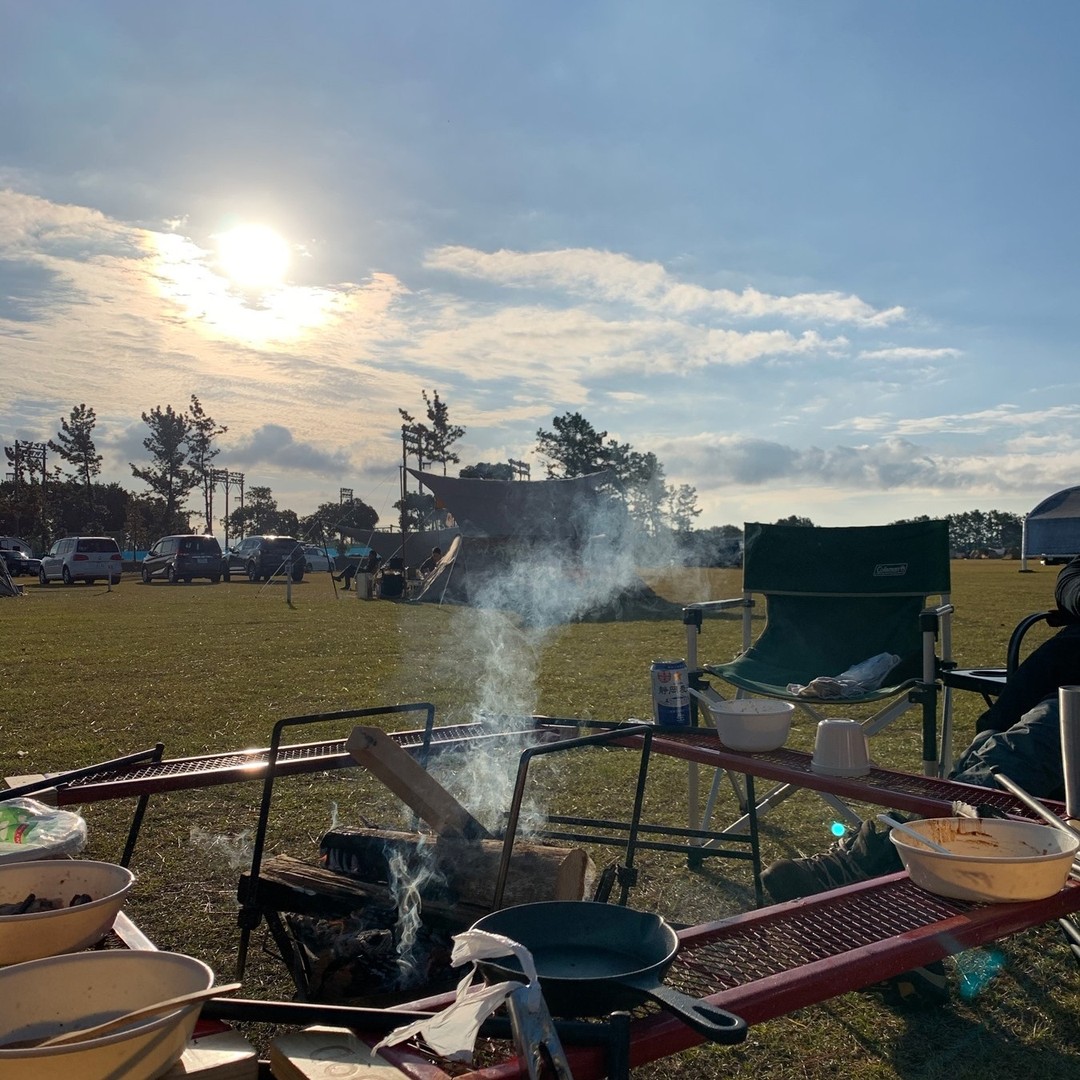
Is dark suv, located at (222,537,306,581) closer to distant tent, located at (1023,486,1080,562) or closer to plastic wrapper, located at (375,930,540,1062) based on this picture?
plastic wrapper, located at (375,930,540,1062)

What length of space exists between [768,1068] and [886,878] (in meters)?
0.81

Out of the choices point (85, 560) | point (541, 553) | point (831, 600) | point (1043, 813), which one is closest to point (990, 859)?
point (1043, 813)

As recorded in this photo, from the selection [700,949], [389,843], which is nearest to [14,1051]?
[700,949]

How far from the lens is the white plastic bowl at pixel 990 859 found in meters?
1.29

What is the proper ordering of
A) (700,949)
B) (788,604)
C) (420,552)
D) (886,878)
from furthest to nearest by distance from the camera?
(420,552) → (788,604) → (886,878) → (700,949)

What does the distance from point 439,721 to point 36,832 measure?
409cm

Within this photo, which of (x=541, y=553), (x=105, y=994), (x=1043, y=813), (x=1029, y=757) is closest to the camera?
(x=105, y=994)

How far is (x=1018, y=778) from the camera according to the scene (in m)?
2.43

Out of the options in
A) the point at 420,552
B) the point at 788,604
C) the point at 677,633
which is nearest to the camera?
the point at 788,604

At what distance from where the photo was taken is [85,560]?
75.5ft

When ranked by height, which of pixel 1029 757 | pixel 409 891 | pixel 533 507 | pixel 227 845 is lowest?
pixel 227 845

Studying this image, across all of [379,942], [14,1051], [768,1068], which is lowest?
[768,1068]

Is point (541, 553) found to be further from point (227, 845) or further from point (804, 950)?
point (804, 950)

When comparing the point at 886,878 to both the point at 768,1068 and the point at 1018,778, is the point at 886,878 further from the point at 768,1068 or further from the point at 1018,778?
the point at 1018,778
